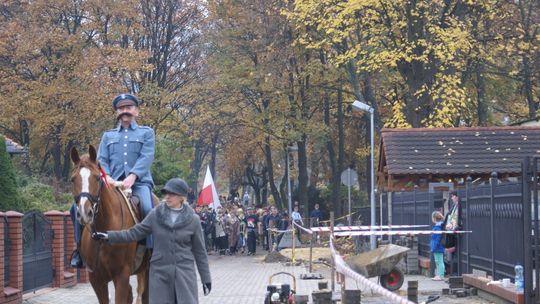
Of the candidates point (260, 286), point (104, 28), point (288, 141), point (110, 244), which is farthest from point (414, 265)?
point (104, 28)

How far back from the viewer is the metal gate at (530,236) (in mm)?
12969

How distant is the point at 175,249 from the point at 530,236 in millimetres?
5338

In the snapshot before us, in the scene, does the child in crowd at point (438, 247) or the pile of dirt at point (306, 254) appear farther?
the pile of dirt at point (306, 254)

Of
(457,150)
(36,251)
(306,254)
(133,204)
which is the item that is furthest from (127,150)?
(306,254)

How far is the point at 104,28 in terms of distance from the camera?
48.8 metres

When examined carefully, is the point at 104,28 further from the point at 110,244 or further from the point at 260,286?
the point at 110,244

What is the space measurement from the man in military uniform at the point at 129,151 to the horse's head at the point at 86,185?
928 mm

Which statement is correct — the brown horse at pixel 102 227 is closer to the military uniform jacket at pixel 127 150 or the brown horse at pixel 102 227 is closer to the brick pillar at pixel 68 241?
the military uniform jacket at pixel 127 150

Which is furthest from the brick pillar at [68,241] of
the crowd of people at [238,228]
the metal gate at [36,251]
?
the crowd of people at [238,228]

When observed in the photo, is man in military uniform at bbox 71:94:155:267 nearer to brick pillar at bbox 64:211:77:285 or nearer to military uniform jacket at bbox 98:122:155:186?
military uniform jacket at bbox 98:122:155:186

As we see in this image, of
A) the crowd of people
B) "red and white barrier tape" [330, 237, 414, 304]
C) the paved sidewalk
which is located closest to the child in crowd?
the paved sidewalk

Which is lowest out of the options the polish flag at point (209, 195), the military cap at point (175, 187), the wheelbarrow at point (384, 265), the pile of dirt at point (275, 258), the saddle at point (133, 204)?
the pile of dirt at point (275, 258)

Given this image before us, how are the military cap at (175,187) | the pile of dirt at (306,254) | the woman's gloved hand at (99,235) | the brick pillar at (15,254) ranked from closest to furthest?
the military cap at (175,187)
the woman's gloved hand at (99,235)
the brick pillar at (15,254)
the pile of dirt at (306,254)

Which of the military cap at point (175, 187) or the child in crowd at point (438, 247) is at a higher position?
the military cap at point (175, 187)
